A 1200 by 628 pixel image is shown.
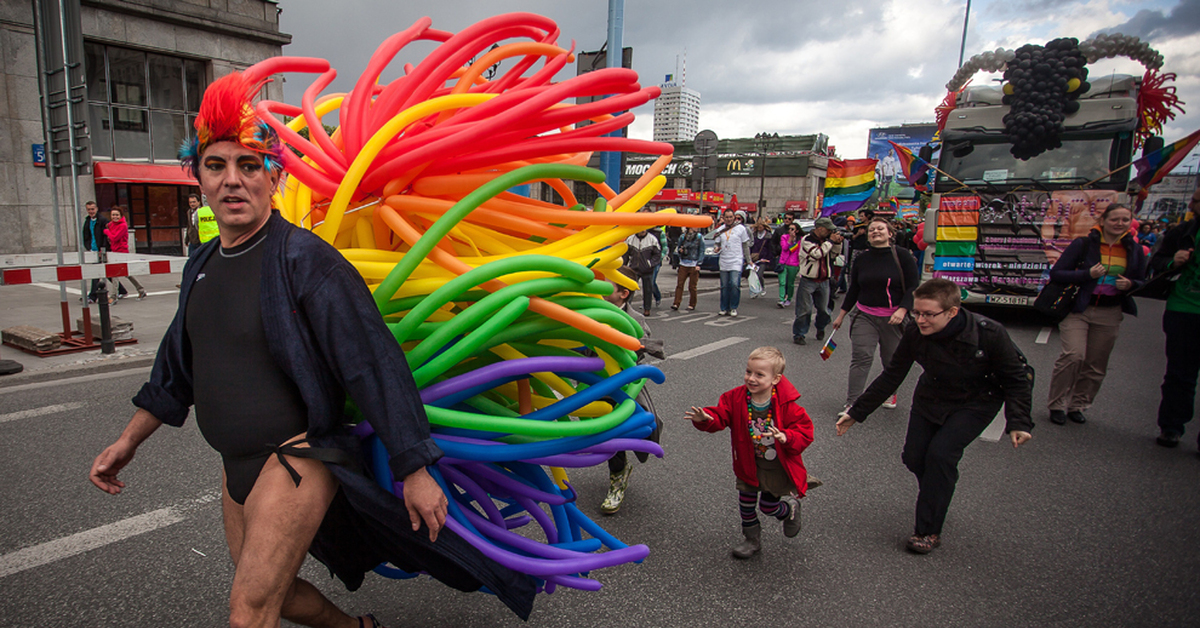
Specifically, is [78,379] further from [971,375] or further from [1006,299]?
[1006,299]

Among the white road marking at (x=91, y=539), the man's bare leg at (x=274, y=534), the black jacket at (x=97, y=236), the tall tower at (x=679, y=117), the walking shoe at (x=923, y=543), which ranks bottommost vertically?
the walking shoe at (x=923, y=543)

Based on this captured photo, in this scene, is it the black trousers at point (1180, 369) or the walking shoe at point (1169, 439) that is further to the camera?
the walking shoe at point (1169, 439)

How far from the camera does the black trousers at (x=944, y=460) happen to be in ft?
10.4

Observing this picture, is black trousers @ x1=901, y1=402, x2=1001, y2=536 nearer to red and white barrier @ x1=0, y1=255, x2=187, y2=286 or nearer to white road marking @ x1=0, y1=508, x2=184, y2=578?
white road marking @ x1=0, y1=508, x2=184, y2=578

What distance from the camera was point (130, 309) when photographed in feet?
30.4

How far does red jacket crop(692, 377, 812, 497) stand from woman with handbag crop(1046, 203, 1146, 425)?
144 inches

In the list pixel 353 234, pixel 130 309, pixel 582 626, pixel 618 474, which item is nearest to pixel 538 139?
pixel 353 234

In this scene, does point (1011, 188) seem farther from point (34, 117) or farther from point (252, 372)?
point (34, 117)

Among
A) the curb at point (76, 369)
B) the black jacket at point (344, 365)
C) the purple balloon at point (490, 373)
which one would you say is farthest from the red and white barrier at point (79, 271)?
the purple balloon at point (490, 373)

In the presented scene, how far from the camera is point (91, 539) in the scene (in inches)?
115

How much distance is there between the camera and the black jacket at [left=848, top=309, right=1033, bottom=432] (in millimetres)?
3158

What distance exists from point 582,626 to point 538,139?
6.00ft

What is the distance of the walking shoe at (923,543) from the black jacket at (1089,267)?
10.3ft

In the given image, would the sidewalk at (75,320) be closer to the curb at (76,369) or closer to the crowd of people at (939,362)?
the curb at (76,369)
